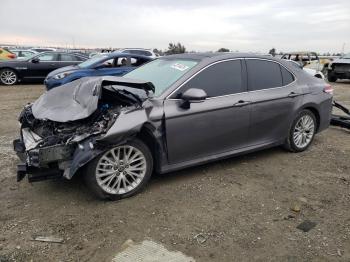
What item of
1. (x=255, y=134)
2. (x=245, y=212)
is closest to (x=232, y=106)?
(x=255, y=134)

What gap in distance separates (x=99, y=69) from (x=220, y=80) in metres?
6.92

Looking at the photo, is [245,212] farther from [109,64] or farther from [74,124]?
[109,64]

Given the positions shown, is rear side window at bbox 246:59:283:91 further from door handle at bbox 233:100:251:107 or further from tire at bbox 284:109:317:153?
tire at bbox 284:109:317:153

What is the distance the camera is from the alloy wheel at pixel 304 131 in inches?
227

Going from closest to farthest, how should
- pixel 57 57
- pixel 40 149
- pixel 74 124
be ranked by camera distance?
1. pixel 40 149
2. pixel 74 124
3. pixel 57 57

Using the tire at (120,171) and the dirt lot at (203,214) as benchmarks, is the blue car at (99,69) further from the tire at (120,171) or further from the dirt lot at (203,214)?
the tire at (120,171)

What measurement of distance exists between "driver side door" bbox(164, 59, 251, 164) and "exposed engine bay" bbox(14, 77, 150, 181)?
19.2 inches

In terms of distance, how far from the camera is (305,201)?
421cm

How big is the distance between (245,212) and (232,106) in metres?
1.43

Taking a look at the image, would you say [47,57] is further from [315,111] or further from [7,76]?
[315,111]

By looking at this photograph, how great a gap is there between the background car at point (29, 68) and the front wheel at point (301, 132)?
12388mm

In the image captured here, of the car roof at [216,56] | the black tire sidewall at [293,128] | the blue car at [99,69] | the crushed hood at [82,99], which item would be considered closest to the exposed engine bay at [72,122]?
the crushed hood at [82,99]

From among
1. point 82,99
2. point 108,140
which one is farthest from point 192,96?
point 82,99

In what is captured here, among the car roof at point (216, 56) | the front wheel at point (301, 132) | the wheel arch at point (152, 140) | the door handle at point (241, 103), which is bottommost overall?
the front wheel at point (301, 132)
